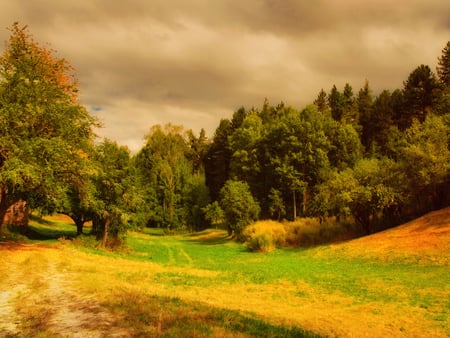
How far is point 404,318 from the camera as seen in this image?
40.5 feet

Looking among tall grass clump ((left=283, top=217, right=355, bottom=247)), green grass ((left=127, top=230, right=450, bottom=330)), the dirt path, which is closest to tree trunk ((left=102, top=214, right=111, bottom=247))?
the dirt path

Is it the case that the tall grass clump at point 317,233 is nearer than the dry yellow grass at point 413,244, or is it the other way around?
the dry yellow grass at point 413,244

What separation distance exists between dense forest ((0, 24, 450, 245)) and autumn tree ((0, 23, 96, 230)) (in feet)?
0.24

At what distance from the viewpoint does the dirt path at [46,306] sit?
8.48m

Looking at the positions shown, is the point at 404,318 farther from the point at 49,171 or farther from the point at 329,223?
the point at 329,223

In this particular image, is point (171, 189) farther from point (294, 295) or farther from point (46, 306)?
point (46, 306)

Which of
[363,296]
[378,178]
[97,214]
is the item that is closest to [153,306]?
[363,296]

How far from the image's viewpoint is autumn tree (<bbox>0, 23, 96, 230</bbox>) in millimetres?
20938

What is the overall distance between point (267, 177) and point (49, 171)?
4498 centimetres

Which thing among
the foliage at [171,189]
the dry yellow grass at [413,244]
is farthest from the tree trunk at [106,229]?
the foliage at [171,189]

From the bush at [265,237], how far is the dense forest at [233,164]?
529 centimetres

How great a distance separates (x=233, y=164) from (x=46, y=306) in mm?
60316

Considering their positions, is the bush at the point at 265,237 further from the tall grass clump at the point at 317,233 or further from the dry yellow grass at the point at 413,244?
the dry yellow grass at the point at 413,244

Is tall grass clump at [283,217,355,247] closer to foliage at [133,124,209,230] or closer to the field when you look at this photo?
the field
